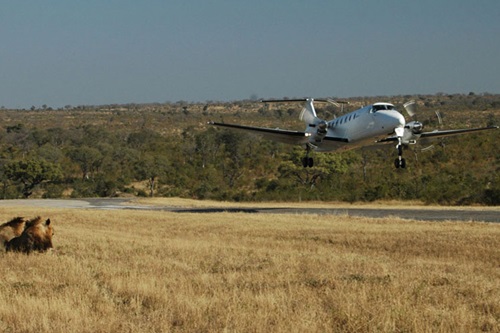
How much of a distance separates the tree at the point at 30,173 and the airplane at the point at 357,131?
121ft

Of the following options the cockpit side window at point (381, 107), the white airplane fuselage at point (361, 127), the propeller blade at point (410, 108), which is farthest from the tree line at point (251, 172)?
the cockpit side window at point (381, 107)

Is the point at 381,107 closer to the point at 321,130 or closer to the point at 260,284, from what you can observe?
the point at 321,130

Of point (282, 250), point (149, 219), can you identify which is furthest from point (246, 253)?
point (149, 219)

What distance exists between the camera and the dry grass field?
977cm

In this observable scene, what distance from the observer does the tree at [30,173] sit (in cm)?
7619

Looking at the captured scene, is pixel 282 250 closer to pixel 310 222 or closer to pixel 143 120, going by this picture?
pixel 310 222

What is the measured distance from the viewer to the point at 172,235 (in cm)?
2812

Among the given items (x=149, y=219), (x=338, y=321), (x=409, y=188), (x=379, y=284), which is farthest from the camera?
(x=409, y=188)

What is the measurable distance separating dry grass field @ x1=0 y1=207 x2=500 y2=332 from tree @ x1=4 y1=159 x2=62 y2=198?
5297 centimetres

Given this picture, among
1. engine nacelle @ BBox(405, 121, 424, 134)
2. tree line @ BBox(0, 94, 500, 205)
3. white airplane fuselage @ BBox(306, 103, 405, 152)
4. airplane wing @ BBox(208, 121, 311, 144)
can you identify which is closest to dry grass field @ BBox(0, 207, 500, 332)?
white airplane fuselage @ BBox(306, 103, 405, 152)

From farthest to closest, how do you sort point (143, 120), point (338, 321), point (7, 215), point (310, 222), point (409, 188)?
point (143, 120), point (409, 188), point (7, 215), point (310, 222), point (338, 321)

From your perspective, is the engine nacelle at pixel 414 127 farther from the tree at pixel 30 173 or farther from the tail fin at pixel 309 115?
the tree at pixel 30 173

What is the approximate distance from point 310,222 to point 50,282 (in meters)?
20.5

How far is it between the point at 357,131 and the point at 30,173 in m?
45.6
